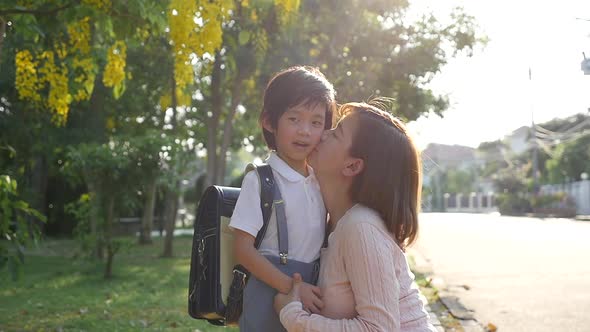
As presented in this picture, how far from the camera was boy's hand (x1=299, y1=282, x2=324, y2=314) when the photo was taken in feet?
7.54

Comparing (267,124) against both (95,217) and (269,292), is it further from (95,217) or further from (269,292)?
(95,217)

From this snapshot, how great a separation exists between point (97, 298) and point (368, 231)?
7212mm

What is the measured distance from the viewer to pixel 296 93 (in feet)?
9.27

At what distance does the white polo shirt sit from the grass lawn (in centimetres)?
→ 368

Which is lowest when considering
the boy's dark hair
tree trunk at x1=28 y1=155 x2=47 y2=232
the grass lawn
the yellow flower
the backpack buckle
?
the grass lawn

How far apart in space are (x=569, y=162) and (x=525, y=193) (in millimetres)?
4327

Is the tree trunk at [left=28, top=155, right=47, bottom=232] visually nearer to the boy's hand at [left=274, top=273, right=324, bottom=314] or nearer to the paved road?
the paved road

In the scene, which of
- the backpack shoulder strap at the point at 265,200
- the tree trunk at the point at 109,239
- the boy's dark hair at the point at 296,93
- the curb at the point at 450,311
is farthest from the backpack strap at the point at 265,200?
the tree trunk at the point at 109,239

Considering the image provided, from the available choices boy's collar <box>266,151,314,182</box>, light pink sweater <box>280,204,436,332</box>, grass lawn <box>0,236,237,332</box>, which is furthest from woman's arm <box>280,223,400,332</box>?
grass lawn <box>0,236,237,332</box>

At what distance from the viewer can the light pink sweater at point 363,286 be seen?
7.10ft

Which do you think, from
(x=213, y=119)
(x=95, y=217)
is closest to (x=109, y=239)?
(x=95, y=217)

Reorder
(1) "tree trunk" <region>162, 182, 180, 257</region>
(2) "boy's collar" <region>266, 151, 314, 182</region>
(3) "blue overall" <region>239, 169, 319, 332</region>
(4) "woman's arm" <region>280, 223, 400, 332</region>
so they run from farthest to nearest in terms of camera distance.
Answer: (1) "tree trunk" <region>162, 182, 180, 257</region> < (2) "boy's collar" <region>266, 151, 314, 182</region> < (3) "blue overall" <region>239, 169, 319, 332</region> < (4) "woman's arm" <region>280, 223, 400, 332</region>

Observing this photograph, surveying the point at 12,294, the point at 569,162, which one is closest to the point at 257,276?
the point at 12,294

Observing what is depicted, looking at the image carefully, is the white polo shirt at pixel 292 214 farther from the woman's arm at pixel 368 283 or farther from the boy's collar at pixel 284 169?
the woman's arm at pixel 368 283
